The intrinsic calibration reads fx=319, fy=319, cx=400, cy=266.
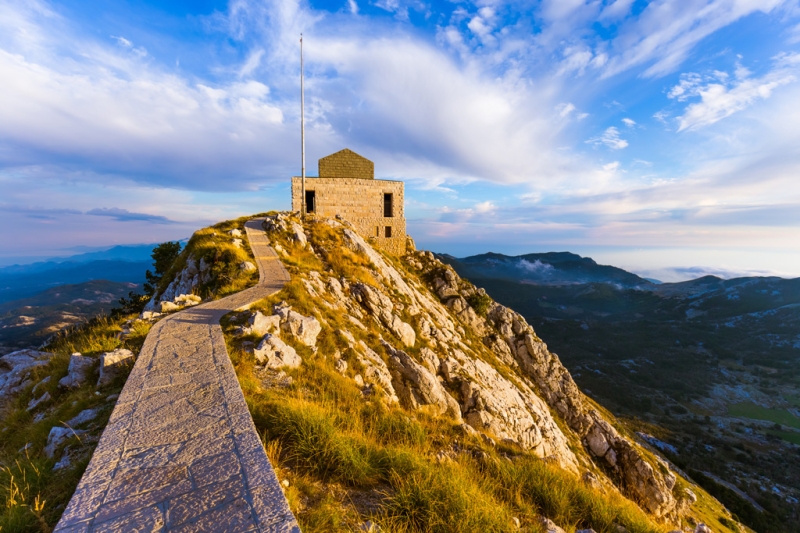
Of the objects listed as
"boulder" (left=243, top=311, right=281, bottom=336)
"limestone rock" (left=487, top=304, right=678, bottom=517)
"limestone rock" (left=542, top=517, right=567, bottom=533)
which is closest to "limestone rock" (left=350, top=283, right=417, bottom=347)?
"boulder" (left=243, top=311, right=281, bottom=336)

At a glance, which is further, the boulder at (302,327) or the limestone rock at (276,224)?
the limestone rock at (276,224)

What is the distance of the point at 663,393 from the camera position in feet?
354

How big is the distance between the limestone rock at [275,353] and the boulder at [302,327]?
3.22 ft

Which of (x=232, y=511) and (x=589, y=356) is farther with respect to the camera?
(x=589, y=356)

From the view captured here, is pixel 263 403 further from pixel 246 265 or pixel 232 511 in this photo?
pixel 246 265

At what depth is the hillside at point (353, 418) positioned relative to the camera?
427cm

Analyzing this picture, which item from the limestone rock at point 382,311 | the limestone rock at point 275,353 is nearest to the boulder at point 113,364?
the limestone rock at point 275,353

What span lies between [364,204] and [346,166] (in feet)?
13.4

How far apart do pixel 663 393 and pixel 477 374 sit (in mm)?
126974

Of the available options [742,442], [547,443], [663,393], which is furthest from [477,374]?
[663,393]

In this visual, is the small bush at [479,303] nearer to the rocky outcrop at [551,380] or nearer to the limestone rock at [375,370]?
the rocky outcrop at [551,380]

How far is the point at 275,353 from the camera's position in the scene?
27.2 ft

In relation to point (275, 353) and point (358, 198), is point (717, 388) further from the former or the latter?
point (275, 353)

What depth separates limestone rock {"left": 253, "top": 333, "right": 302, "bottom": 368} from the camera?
798 centimetres
